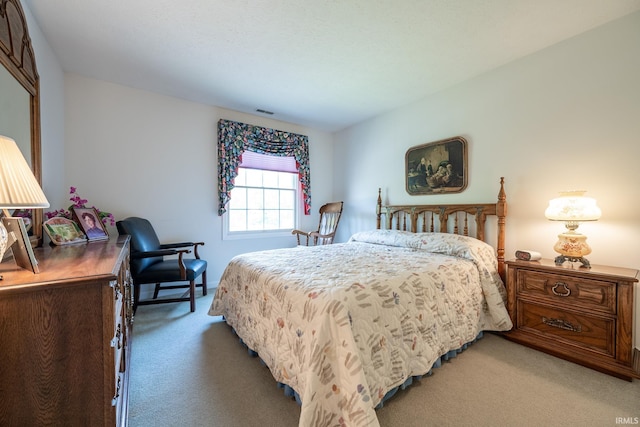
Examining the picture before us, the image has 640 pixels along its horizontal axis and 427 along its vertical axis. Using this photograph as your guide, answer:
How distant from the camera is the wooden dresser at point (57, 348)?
0.80m

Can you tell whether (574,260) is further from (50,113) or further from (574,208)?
(50,113)

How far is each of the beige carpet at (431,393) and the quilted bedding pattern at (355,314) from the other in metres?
0.13

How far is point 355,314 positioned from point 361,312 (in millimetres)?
44

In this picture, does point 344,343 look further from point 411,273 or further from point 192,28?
point 192,28

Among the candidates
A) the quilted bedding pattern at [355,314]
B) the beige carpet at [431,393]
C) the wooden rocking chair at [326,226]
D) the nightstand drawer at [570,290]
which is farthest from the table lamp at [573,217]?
the wooden rocking chair at [326,226]

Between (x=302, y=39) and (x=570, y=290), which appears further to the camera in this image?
(x=302, y=39)

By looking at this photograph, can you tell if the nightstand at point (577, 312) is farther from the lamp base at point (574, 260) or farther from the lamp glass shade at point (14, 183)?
the lamp glass shade at point (14, 183)

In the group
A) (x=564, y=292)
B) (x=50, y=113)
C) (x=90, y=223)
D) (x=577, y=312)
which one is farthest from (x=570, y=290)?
(x=50, y=113)

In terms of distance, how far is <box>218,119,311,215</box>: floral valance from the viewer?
348 cm

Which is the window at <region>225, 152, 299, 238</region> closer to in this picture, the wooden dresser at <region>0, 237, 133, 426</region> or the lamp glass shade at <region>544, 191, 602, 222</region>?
the wooden dresser at <region>0, 237, 133, 426</region>

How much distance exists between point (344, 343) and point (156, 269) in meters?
2.28

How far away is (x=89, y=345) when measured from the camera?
88 centimetres

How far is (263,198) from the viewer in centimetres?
402

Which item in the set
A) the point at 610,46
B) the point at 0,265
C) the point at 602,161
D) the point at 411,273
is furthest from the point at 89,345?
the point at 610,46
